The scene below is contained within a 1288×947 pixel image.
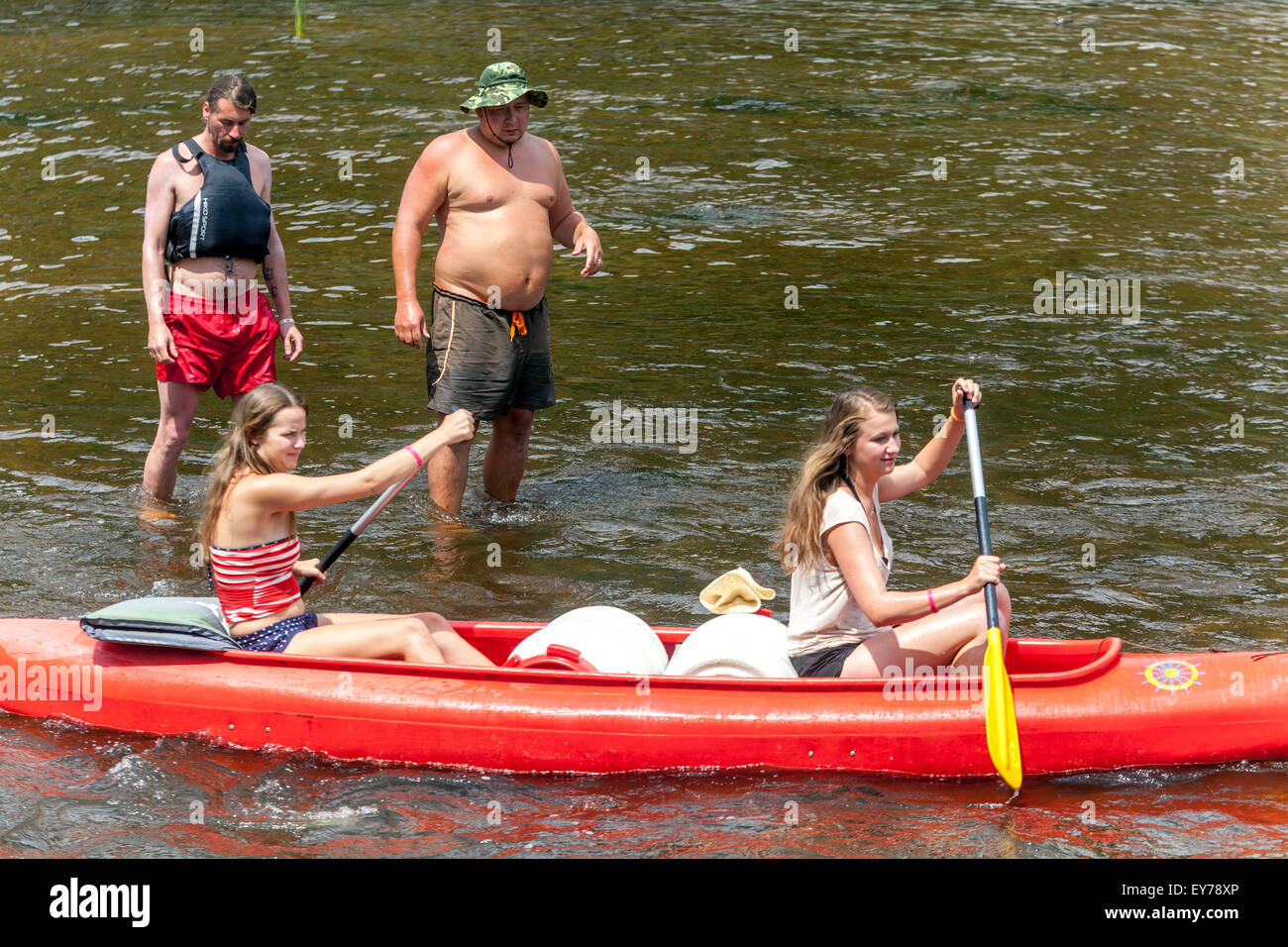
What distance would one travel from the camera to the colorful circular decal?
500 centimetres

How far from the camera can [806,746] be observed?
16.1 feet

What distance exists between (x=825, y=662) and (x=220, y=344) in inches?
123

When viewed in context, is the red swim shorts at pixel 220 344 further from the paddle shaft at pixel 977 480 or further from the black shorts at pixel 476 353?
the paddle shaft at pixel 977 480

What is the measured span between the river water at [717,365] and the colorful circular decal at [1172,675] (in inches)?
11.7

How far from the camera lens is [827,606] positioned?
5027 millimetres

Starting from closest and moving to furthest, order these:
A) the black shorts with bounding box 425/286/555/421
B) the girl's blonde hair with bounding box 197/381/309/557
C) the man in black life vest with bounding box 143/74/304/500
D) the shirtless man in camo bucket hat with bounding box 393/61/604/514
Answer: the girl's blonde hair with bounding box 197/381/309/557 < the man in black life vest with bounding box 143/74/304/500 < the shirtless man in camo bucket hat with bounding box 393/61/604/514 < the black shorts with bounding box 425/286/555/421

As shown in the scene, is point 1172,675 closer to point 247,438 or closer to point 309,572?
point 309,572

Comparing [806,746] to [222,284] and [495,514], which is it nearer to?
[495,514]

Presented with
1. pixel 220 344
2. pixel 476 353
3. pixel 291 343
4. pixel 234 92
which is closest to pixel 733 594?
pixel 476 353

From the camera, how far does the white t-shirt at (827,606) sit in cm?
498

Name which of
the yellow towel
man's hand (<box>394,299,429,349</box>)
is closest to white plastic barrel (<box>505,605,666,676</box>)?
the yellow towel

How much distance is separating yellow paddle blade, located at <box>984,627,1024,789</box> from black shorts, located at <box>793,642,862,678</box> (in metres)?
0.47

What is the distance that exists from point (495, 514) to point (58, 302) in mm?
4831

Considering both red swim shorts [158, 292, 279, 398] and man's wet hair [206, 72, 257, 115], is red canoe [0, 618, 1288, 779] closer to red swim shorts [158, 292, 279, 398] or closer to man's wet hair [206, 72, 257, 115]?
red swim shorts [158, 292, 279, 398]
